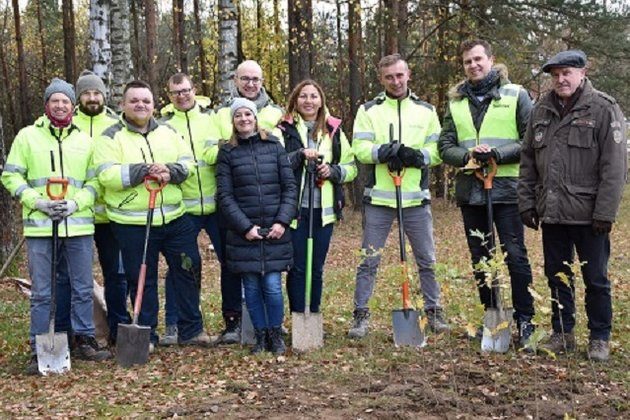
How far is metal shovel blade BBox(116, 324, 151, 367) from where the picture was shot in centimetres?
595

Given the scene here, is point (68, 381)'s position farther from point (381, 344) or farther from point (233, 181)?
point (381, 344)

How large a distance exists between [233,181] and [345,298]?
12.2ft

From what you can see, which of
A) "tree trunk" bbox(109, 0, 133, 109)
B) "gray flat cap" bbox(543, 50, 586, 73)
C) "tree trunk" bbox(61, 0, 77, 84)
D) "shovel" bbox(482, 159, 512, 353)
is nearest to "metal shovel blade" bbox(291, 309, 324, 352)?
"shovel" bbox(482, 159, 512, 353)

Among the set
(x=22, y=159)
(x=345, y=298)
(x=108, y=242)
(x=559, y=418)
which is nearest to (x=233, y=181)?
(x=108, y=242)

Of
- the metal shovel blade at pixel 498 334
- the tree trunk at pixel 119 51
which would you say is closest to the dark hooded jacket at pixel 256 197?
the metal shovel blade at pixel 498 334

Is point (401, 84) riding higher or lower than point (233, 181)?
higher

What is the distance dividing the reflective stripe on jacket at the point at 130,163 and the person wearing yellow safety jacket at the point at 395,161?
1.60 meters

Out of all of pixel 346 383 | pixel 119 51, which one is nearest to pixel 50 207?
pixel 346 383

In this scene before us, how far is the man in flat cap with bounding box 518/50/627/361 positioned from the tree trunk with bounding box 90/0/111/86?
25.0ft

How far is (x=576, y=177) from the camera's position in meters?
5.43

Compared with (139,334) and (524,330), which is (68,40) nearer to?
(139,334)

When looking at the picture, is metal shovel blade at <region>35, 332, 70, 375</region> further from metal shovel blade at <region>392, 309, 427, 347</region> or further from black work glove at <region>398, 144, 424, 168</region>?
black work glove at <region>398, 144, 424, 168</region>

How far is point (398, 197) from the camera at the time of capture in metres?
6.35

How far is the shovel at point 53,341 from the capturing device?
5.83m
